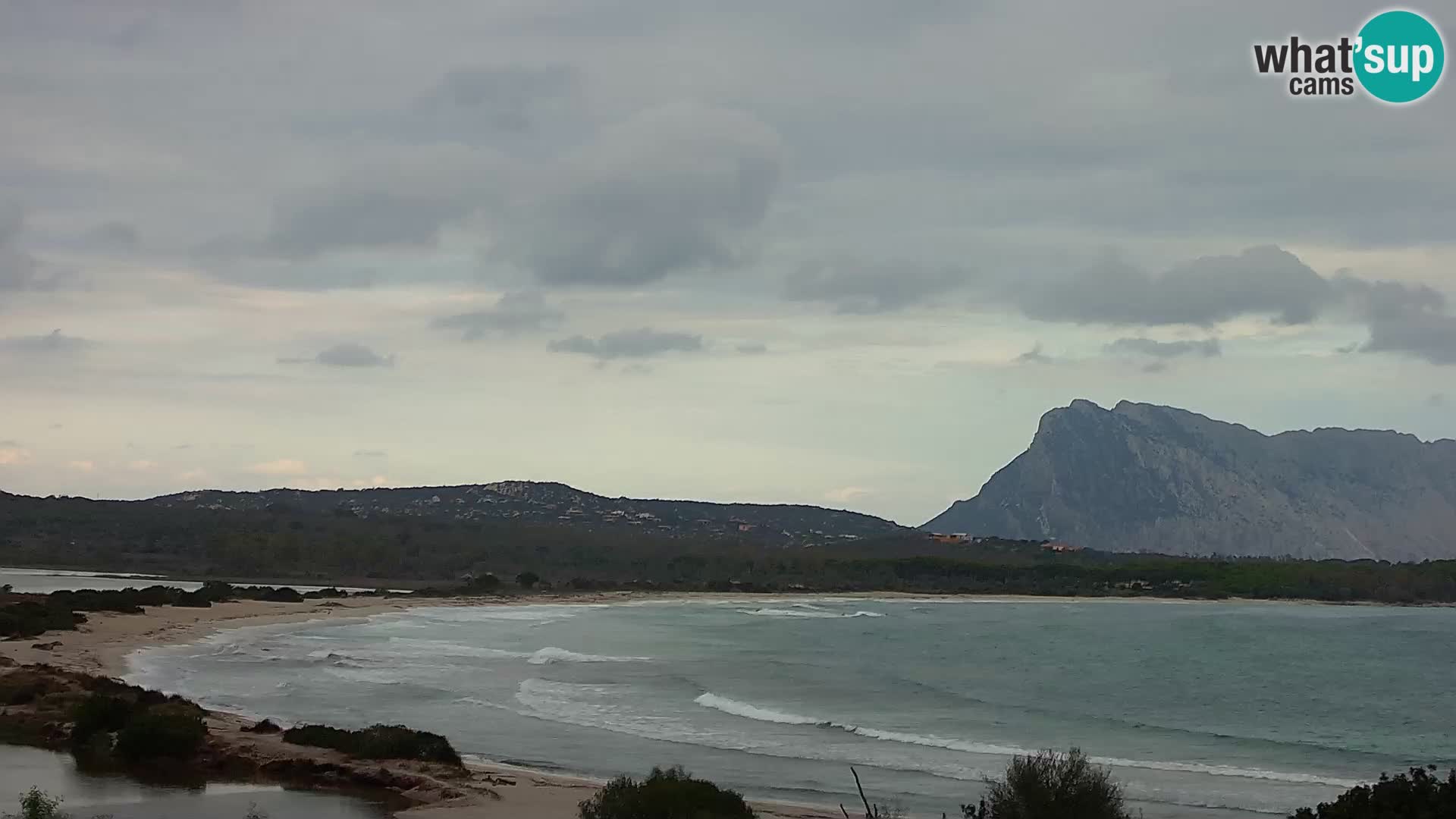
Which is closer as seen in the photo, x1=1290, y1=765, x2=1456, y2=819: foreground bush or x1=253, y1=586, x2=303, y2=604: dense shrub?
x1=1290, y1=765, x2=1456, y2=819: foreground bush

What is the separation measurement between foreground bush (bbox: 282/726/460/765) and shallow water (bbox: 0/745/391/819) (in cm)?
279

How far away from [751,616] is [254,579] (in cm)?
4752

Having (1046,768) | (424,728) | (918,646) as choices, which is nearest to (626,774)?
(424,728)

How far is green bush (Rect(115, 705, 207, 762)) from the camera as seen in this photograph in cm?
1978

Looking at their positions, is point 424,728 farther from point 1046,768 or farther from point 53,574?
point 53,574

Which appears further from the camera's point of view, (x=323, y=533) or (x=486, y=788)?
(x=323, y=533)

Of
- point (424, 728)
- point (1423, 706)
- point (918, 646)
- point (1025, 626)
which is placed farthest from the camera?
point (1025, 626)

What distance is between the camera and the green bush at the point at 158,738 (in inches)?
779

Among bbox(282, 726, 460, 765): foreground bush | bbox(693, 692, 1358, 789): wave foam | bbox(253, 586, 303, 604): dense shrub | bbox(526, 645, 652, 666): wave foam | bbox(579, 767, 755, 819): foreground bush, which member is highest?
bbox(253, 586, 303, 604): dense shrub

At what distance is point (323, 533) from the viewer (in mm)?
130625

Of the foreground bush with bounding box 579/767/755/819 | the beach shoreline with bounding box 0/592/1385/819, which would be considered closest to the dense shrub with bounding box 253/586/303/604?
the beach shoreline with bounding box 0/592/1385/819

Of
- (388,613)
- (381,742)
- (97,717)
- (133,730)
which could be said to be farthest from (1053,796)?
(388,613)

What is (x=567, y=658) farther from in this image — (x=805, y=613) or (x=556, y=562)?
(x=556, y=562)

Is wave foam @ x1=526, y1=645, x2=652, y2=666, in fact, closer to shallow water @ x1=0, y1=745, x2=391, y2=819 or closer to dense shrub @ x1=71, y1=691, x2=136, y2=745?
dense shrub @ x1=71, y1=691, x2=136, y2=745
